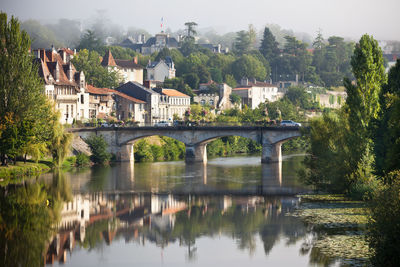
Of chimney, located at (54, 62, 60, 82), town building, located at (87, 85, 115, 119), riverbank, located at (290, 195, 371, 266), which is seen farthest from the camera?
town building, located at (87, 85, 115, 119)

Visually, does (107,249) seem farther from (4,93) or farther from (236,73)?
(236,73)

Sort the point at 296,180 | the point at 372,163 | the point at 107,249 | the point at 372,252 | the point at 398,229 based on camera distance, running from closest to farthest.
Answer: the point at 398,229 < the point at 372,252 < the point at 107,249 < the point at 372,163 < the point at 296,180

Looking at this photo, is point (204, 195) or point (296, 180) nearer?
point (204, 195)

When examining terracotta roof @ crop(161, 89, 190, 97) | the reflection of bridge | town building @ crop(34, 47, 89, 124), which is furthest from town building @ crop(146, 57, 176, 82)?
the reflection of bridge

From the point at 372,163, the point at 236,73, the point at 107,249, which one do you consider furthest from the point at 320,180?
the point at 236,73

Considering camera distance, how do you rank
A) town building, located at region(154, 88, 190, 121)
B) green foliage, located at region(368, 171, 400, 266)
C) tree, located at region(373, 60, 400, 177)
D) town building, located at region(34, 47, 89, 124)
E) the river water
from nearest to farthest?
green foliage, located at region(368, 171, 400, 266) → the river water → tree, located at region(373, 60, 400, 177) → town building, located at region(34, 47, 89, 124) → town building, located at region(154, 88, 190, 121)

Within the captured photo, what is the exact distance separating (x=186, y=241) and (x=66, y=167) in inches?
1862

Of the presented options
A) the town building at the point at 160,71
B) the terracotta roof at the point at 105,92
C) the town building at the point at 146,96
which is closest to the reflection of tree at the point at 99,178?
the terracotta roof at the point at 105,92

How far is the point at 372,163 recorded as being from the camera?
58.7 metres

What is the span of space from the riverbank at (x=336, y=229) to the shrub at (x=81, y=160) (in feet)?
138

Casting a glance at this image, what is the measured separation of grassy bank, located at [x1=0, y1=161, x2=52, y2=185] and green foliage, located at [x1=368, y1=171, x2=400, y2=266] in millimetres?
45044

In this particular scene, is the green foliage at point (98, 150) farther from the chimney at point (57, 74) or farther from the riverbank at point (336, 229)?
the riverbank at point (336, 229)

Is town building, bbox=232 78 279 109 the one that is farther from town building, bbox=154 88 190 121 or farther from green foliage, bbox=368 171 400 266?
green foliage, bbox=368 171 400 266

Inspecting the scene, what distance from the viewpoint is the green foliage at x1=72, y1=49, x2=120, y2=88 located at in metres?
142
